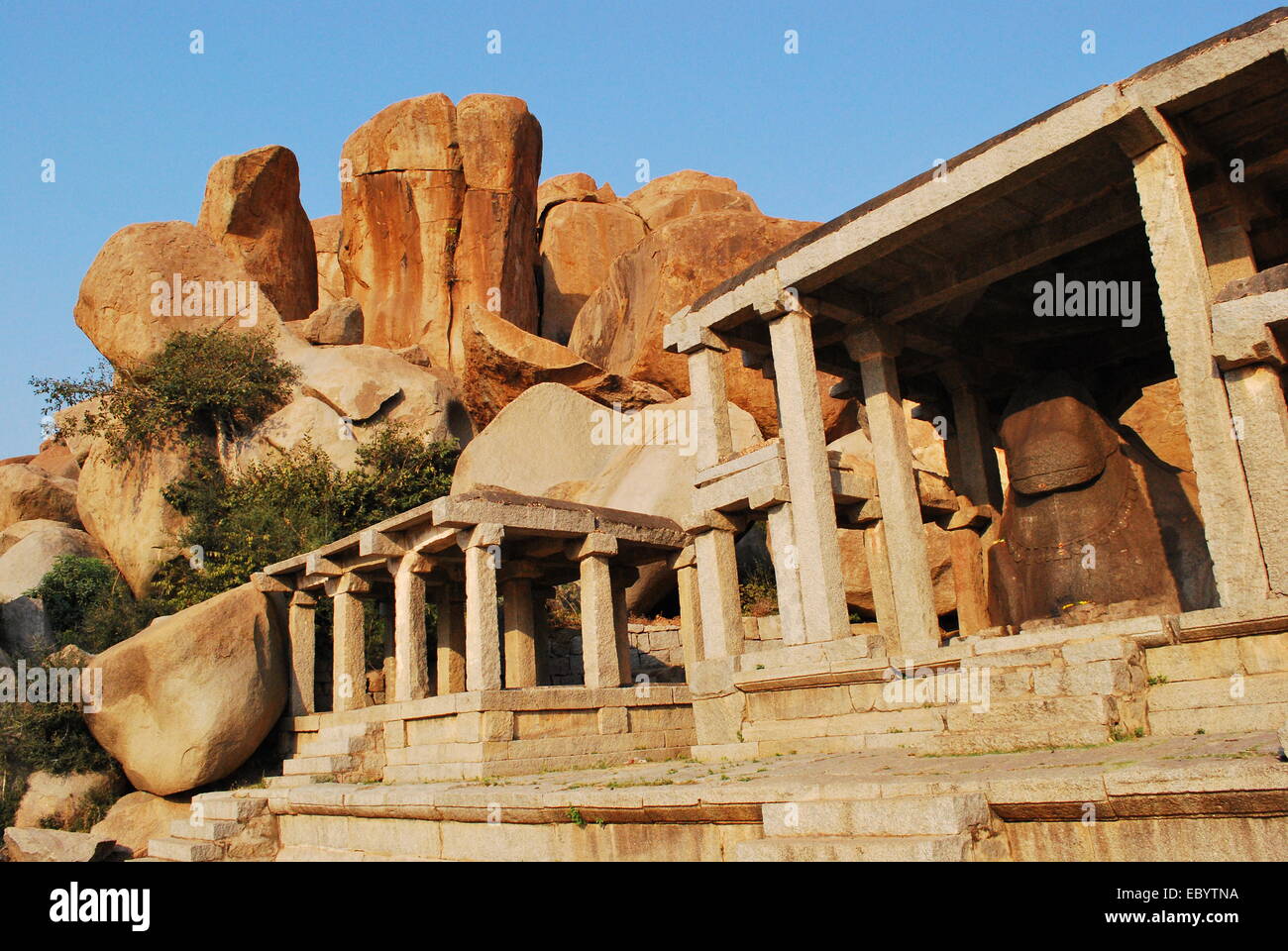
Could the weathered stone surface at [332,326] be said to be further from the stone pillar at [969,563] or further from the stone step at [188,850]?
the stone pillar at [969,563]

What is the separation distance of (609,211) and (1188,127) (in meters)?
30.8

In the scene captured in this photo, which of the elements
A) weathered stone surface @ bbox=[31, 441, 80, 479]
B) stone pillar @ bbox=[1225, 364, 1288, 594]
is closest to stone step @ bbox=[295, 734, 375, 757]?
stone pillar @ bbox=[1225, 364, 1288, 594]

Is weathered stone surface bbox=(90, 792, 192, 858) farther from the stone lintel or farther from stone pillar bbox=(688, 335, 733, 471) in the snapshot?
stone pillar bbox=(688, 335, 733, 471)

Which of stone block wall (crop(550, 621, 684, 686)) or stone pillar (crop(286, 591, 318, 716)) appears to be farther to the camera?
stone block wall (crop(550, 621, 684, 686))

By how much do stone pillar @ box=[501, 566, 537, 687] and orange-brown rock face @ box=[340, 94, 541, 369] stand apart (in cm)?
1634

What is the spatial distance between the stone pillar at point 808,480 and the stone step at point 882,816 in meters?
4.50

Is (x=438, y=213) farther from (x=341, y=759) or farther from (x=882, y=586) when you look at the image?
(x=882, y=586)

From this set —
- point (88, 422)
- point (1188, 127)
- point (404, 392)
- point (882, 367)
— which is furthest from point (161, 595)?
point (1188, 127)

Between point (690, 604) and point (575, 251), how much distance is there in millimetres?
23964

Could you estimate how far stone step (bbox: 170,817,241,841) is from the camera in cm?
1141

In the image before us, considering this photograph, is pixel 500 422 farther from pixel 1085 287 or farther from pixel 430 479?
pixel 1085 287

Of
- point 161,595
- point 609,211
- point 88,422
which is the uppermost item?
point 609,211

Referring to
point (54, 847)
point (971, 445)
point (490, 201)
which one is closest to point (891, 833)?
point (971, 445)

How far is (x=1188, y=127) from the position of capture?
8.69 meters
